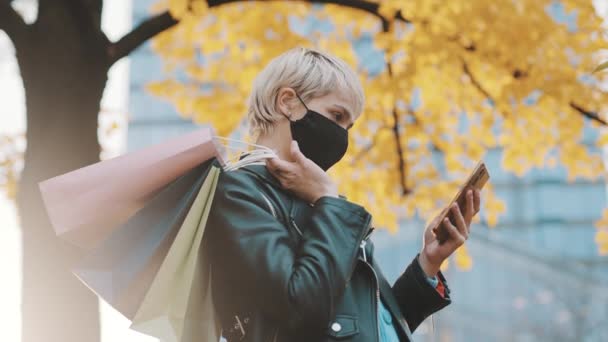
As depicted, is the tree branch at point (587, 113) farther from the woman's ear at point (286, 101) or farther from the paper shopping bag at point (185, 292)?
the paper shopping bag at point (185, 292)

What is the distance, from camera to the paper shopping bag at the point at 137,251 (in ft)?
4.94

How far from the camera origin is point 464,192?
189cm

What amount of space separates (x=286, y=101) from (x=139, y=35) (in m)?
2.76

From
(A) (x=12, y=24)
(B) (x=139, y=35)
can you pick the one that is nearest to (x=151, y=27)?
(B) (x=139, y=35)

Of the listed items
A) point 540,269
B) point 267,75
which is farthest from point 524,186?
point 267,75

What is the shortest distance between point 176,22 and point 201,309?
10.3 feet

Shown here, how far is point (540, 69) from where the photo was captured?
4715mm

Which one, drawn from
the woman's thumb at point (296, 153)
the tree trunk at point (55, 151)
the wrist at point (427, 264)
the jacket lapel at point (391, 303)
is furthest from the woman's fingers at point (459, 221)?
the tree trunk at point (55, 151)

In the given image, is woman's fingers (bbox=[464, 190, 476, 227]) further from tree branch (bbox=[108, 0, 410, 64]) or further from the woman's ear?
tree branch (bbox=[108, 0, 410, 64])

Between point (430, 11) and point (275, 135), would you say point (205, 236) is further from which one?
point (430, 11)

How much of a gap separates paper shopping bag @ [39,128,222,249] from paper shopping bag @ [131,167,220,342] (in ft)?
0.23

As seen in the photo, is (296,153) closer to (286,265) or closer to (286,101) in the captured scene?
(286,101)

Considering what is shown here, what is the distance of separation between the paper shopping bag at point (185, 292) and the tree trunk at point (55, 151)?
7.02 feet

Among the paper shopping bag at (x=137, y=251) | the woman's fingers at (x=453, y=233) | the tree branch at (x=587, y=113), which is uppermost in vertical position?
the paper shopping bag at (x=137, y=251)
